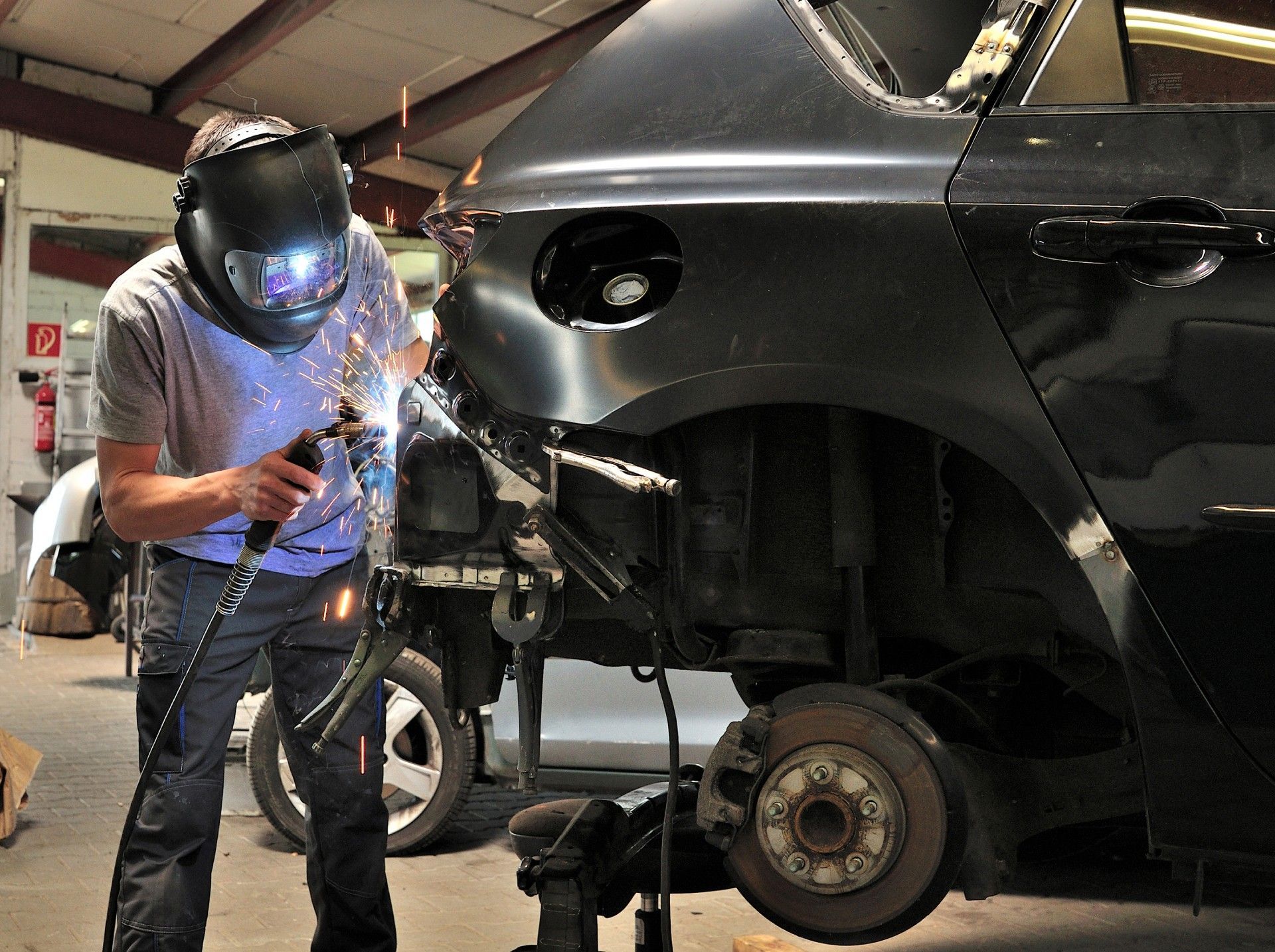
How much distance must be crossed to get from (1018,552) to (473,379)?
0.82 m

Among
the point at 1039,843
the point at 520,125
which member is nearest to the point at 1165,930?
the point at 1039,843

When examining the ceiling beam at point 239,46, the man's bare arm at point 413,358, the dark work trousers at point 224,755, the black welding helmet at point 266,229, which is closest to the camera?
the black welding helmet at point 266,229

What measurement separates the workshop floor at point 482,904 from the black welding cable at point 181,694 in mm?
1134

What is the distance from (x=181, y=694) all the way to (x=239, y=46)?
332 inches

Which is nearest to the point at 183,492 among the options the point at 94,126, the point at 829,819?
the point at 829,819

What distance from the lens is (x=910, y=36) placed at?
258cm

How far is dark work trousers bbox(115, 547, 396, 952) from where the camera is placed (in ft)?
7.88

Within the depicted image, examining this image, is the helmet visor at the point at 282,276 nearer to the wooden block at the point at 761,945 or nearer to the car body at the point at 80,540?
the wooden block at the point at 761,945

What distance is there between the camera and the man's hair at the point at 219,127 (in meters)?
2.22

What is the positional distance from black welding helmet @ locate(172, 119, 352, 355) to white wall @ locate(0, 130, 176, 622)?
10348mm

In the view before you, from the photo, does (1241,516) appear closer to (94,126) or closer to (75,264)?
(75,264)

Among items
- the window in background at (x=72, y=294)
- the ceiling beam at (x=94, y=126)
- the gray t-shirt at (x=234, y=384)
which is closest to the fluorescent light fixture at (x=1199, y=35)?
the gray t-shirt at (x=234, y=384)

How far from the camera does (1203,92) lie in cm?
180

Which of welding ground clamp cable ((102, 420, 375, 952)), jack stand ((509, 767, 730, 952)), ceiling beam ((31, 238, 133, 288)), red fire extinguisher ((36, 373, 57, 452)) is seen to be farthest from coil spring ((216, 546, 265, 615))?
ceiling beam ((31, 238, 133, 288))
